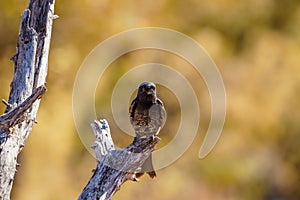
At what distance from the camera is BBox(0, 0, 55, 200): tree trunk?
10.5ft

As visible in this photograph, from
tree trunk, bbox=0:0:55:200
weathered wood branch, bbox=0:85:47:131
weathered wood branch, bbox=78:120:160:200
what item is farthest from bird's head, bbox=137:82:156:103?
weathered wood branch, bbox=0:85:47:131

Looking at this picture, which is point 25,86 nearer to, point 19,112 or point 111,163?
point 19,112

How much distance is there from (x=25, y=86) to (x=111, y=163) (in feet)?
1.61

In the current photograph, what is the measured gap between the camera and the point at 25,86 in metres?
3.43

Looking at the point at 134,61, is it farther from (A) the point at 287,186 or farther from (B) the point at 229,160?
(A) the point at 287,186

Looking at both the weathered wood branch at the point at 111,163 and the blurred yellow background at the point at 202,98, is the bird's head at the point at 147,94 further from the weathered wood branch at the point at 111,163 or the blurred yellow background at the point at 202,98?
the blurred yellow background at the point at 202,98

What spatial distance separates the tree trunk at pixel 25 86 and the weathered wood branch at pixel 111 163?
32 cm

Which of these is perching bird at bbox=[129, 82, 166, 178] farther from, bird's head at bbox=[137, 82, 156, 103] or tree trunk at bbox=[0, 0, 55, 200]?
tree trunk at bbox=[0, 0, 55, 200]

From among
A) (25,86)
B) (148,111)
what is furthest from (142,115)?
(25,86)

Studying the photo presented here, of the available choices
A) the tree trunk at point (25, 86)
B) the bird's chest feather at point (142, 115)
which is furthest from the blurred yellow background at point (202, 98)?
the tree trunk at point (25, 86)

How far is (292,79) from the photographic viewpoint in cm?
1081

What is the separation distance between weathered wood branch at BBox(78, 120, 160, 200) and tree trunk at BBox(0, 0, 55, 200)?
0.32 m

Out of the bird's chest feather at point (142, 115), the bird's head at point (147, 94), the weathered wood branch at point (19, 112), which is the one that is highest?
the bird's head at point (147, 94)

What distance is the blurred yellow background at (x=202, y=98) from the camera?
310 inches
